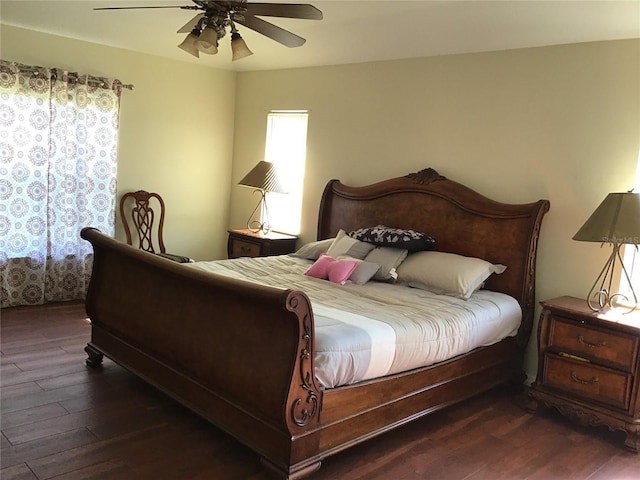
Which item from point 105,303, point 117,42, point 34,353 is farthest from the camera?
point 117,42

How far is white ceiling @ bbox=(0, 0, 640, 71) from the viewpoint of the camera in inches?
126

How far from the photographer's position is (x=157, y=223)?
18.8 ft

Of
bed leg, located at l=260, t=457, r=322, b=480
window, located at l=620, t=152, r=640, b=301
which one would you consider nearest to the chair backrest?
bed leg, located at l=260, t=457, r=322, b=480

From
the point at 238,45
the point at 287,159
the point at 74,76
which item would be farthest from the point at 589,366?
the point at 74,76

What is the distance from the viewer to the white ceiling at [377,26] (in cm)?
320

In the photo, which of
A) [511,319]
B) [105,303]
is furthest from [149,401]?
[511,319]

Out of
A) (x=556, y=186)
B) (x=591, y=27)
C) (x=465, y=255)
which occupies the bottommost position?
(x=465, y=255)

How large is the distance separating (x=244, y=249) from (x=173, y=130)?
1.42 m

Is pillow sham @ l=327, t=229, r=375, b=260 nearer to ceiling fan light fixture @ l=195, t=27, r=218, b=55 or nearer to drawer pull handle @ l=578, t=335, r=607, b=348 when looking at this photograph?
drawer pull handle @ l=578, t=335, r=607, b=348

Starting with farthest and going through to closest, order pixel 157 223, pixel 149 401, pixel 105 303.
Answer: pixel 157 223, pixel 105 303, pixel 149 401

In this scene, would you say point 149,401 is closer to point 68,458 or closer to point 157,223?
point 68,458

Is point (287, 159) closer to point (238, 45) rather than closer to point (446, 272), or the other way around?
point (446, 272)

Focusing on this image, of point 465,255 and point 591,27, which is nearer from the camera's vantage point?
point 591,27

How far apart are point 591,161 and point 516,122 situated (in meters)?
0.57
